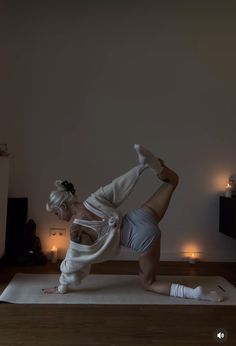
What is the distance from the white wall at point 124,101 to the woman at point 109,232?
96 cm

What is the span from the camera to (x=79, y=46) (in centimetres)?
342

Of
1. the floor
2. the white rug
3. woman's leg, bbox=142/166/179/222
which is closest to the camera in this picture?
the floor

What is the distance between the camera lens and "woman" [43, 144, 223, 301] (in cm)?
233

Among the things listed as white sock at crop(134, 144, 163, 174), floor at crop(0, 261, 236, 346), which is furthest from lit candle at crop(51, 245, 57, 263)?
white sock at crop(134, 144, 163, 174)

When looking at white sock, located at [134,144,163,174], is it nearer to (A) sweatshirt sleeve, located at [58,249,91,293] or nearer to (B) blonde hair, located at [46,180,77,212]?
(B) blonde hair, located at [46,180,77,212]

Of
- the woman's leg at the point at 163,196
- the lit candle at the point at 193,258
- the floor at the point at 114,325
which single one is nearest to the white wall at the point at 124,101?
the lit candle at the point at 193,258

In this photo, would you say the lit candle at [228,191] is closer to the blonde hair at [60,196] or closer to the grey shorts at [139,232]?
the grey shorts at [139,232]

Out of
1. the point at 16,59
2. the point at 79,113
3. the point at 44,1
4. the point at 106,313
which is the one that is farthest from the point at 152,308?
the point at 44,1

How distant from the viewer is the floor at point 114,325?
1.72 metres

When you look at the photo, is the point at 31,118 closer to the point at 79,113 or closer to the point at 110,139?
the point at 79,113

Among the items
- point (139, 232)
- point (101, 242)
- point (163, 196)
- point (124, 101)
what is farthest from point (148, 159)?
point (124, 101)

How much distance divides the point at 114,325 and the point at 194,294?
0.62 m

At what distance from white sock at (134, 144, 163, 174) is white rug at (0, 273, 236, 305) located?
781 millimetres

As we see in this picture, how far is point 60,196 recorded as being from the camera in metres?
2.38
